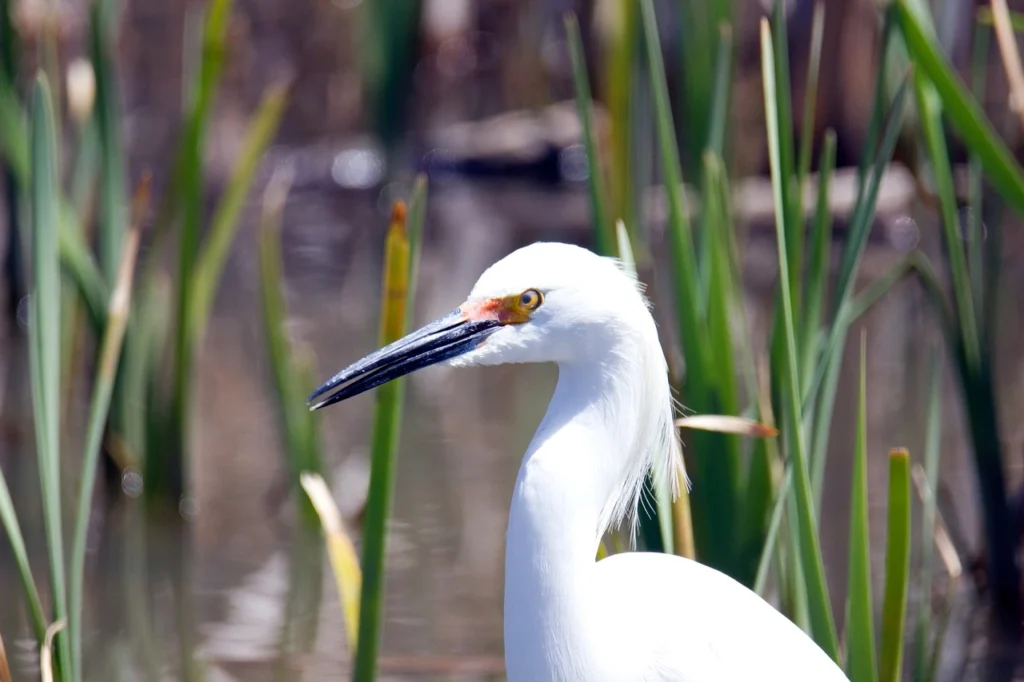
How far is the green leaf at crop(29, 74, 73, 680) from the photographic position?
1.88 meters

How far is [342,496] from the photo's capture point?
13.3 feet

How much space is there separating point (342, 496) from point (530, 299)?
241 centimetres

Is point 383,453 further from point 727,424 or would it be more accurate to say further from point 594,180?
point 594,180

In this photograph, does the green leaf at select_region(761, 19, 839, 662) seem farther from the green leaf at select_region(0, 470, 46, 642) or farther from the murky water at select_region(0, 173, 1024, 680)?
the murky water at select_region(0, 173, 1024, 680)

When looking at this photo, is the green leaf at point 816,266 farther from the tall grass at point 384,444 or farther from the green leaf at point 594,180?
the tall grass at point 384,444

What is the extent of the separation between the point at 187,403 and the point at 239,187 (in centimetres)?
62

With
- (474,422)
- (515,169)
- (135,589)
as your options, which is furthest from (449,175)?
(135,589)

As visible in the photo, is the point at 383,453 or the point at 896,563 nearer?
the point at 896,563

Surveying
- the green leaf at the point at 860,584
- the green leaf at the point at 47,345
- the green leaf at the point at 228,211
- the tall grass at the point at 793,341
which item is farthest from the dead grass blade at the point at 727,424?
the green leaf at the point at 228,211

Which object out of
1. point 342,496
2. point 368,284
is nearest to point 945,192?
point 342,496

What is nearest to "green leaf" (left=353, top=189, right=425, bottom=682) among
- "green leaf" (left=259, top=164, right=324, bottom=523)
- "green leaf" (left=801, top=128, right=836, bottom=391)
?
"green leaf" (left=801, top=128, right=836, bottom=391)

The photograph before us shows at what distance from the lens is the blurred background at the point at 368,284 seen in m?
3.41

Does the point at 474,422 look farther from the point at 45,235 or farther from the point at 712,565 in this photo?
the point at 45,235

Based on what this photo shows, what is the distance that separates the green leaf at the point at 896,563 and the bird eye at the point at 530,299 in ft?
1.77
